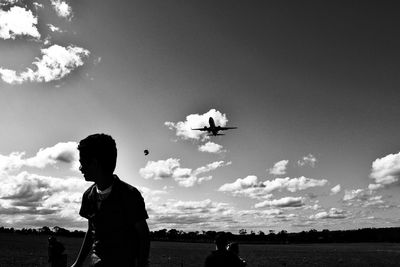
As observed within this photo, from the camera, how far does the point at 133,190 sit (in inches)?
107

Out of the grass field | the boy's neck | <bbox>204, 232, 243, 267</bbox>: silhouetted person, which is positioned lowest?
<bbox>204, 232, 243, 267</bbox>: silhouetted person

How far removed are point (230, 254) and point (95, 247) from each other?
14.3ft

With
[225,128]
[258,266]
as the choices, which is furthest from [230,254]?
[258,266]

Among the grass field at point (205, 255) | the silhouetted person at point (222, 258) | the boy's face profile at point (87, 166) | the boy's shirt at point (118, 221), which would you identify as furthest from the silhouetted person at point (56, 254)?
the grass field at point (205, 255)

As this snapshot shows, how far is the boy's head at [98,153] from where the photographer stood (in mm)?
2787

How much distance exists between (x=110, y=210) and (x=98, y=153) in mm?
433

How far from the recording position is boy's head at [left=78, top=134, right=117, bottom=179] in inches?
110

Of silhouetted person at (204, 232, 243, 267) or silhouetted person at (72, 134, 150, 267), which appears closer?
silhouetted person at (72, 134, 150, 267)

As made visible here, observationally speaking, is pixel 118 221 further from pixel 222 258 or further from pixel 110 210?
pixel 222 258

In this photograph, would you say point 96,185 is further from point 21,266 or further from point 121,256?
point 21,266

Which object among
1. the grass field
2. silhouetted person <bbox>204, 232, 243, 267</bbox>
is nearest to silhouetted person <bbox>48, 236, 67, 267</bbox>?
silhouetted person <bbox>204, 232, 243, 267</bbox>

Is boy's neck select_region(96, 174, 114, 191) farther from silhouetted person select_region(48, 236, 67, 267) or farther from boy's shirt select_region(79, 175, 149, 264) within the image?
silhouetted person select_region(48, 236, 67, 267)

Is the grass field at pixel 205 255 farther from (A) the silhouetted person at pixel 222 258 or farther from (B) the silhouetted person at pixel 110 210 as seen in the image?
(B) the silhouetted person at pixel 110 210

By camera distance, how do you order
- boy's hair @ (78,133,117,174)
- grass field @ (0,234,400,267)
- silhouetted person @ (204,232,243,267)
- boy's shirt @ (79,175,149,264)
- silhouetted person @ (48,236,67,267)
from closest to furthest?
boy's shirt @ (79,175,149,264), boy's hair @ (78,133,117,174), silhouetted person @ (204,232,243,267), silhouetted person @ (48,236,67,267), grass field @ (0,234,400,267)
